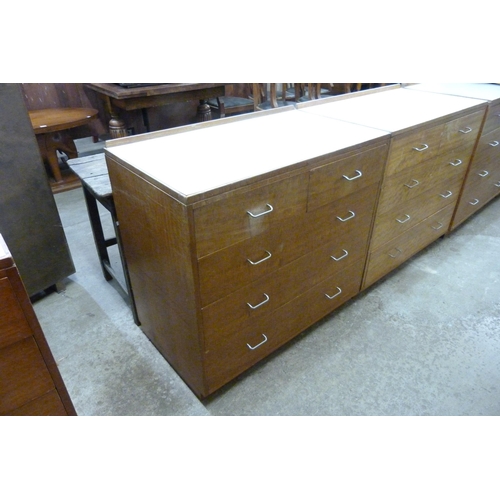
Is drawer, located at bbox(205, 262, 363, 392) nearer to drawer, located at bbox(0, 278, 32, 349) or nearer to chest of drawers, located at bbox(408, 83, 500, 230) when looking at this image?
drawer, located at bbox(0, 278, 32, 349)

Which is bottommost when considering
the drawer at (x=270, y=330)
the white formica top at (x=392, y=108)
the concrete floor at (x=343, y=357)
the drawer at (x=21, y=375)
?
the concrete floor at (x=343, y=357)

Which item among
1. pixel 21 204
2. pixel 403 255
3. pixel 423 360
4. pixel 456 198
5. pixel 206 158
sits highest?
pixel 206 158

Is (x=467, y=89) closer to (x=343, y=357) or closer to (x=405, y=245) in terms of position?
(x=405, y=245)

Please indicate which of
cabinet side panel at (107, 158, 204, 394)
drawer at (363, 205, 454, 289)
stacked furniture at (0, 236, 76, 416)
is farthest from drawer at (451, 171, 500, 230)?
stacked furniture at (0, 236, 76, 416)

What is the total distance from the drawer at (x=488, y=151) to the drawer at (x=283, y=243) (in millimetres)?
1010

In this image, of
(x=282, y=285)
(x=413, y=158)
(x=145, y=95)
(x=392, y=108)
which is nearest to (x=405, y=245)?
(x=413, y=158)

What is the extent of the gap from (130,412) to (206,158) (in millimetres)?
938

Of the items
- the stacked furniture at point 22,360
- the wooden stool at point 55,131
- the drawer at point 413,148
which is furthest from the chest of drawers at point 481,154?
the wooden stool at point 55,131

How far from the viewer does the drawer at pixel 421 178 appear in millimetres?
1658

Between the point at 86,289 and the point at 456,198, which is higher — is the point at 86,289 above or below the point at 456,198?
below

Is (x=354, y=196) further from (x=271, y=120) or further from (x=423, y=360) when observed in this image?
(x=423, y=360)

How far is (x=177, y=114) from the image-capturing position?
343cm

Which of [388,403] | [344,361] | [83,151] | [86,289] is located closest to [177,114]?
[83,151]

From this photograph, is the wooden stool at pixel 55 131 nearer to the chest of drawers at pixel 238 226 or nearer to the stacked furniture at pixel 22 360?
the chest of drawers at pixel 238 226
